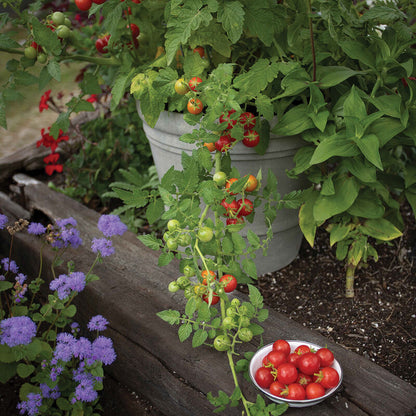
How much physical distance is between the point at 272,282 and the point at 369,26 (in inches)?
34.0

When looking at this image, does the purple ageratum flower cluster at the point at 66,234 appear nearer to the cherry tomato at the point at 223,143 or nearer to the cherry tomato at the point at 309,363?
the cherry tomato at the point at 223,143

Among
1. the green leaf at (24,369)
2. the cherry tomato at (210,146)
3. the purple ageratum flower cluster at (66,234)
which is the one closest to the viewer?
the green leaf at (24,369)

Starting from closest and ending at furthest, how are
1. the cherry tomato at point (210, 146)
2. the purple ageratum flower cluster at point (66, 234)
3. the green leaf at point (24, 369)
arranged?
the green leaf at point (24, 369), the cherry tomato at point (210, 146), the purple ageratum flower cluster at point (66, 234)

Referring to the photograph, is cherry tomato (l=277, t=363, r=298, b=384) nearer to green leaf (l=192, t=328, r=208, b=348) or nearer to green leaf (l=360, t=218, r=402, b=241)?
green leaf (l=192, t=328, r=208, b=348)

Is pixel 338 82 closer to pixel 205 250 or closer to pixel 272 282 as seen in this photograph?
pixel 205 250

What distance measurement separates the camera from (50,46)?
4.62 feet

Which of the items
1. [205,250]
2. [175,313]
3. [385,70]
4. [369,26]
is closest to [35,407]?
[175,313]

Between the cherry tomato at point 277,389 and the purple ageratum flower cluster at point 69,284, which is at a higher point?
the purple ageratum flower cluster at point 69,284

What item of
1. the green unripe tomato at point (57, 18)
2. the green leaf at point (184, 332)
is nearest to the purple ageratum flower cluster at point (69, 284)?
the green leaf at point (184, 332)

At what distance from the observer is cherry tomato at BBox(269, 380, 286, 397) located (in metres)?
1.08

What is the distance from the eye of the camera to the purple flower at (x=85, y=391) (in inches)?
45.9

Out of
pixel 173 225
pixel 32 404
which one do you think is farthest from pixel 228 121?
pixel 32 404

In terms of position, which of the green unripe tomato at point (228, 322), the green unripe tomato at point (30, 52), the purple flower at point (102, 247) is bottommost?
the purple flower at point (102, 247)

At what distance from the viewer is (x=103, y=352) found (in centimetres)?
119
